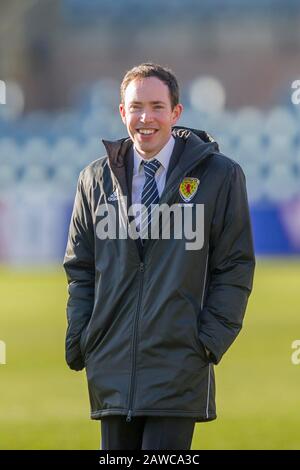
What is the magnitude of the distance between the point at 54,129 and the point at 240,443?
24167 millimetres

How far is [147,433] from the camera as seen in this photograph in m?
4.09

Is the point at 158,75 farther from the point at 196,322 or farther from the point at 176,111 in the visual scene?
the point at 196,322

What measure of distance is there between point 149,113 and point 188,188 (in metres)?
0.29

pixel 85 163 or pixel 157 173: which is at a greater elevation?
pixel 157 173

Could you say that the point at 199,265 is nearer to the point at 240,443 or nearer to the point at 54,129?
the point at 240,443

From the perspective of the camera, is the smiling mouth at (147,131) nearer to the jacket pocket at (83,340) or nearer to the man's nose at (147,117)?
the man's nose at (147,117)

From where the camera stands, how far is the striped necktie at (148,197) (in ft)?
13.7

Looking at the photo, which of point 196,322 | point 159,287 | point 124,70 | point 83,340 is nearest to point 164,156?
point 159,287

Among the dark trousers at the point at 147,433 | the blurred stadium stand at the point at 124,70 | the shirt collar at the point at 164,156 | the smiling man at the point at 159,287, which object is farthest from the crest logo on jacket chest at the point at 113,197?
the blurred stadium stand at the point at 124,70

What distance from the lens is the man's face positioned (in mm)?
4156

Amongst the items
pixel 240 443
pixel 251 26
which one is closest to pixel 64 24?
pixel 251 26

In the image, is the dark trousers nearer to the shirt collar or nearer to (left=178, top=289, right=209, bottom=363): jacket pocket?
(left=178, top=289, right=209, bottom=363): jacket pocket

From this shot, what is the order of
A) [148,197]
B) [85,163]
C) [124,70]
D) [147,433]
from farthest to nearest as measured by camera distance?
1. [124,70]
2. [85,163]
3. [148,197]
4. [147,433]

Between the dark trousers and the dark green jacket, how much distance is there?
5cm
